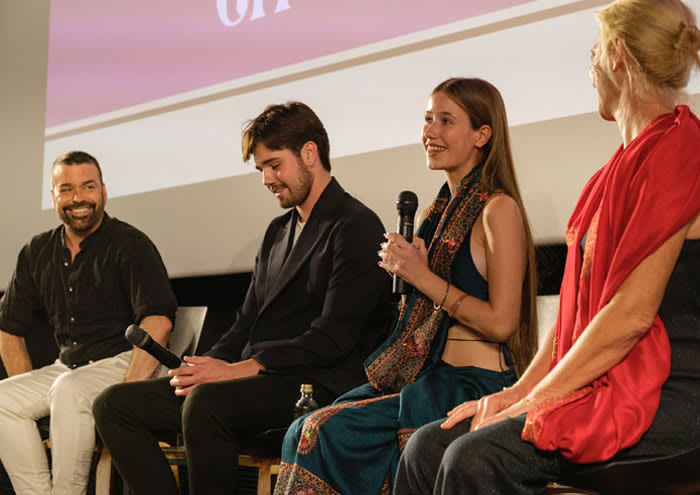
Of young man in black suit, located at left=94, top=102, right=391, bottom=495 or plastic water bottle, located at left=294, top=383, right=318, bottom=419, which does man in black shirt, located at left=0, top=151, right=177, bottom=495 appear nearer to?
young man in black suit, located at left=94, top=102, right=391, bottom=495

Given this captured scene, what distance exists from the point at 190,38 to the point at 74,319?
4.24ft

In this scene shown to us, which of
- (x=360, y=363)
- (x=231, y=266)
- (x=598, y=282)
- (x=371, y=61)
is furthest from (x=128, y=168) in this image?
(x=598, y=282)

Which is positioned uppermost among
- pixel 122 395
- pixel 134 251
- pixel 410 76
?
pixel 410 76

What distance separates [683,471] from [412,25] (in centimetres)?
190

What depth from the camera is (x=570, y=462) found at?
1341 mm

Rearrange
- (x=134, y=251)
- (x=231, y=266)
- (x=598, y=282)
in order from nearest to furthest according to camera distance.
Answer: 1. (x=598, y=282)
2. (x=134, y=251)
3. (x=231, y=266)

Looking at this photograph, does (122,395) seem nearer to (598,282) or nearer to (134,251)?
(134,251)

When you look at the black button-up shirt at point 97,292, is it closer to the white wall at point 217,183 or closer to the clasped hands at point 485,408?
the white wall at point 217,183

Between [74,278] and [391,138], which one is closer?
[391,138]

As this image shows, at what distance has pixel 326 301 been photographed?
2.39 meters

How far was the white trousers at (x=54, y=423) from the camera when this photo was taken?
9.00ft

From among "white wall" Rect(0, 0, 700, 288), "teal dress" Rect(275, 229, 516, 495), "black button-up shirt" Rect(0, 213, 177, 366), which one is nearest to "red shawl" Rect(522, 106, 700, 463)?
"teal dress" Rect(275, 229, 516, 495)

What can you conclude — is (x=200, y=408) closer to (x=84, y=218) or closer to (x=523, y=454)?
(x=523, y=454)

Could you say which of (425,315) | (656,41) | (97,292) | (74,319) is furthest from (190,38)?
(656,41)
